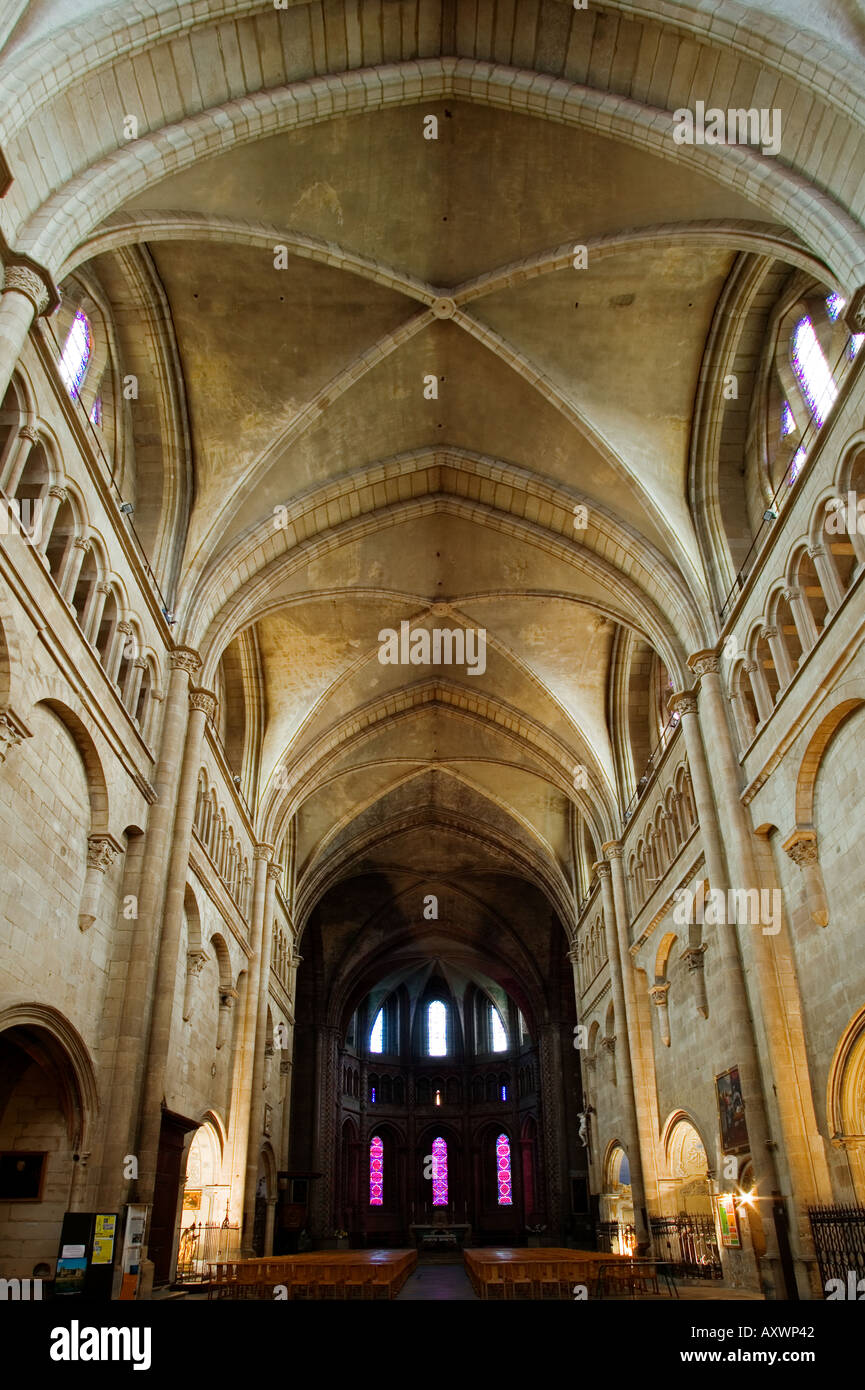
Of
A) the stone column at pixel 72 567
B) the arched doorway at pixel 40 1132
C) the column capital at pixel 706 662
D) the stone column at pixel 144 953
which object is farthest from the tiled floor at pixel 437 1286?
the stone column at pixel 72 567

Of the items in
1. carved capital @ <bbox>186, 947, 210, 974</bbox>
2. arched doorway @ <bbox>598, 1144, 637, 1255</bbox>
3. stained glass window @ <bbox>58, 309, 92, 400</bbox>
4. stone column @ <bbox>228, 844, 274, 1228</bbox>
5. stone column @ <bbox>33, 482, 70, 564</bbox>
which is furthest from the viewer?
arched doorway @ <bbox>598, 1144, 637, 1255</bbox>

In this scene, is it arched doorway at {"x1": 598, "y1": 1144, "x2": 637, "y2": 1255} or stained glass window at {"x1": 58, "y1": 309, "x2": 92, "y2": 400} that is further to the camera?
arched doorway at {"x1": 598, "y1": 1144, "x2": 637, "y2": 1255}

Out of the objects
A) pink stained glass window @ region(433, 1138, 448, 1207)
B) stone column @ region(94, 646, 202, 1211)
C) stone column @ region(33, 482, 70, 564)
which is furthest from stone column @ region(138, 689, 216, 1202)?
pink stained glass window @ region(433, 1138, 448, 1207)

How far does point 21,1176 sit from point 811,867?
1181cm

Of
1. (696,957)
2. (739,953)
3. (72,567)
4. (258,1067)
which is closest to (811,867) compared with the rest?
(739,953)

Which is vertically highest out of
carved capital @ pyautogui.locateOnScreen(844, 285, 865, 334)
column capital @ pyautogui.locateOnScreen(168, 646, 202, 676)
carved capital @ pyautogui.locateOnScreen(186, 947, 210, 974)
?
column capital @ pyautogui.locateOnScreen(168, 646, 202, 676)

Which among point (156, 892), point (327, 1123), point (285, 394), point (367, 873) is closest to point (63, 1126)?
point (156, 892)

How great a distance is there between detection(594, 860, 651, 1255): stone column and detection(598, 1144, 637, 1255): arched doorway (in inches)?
106

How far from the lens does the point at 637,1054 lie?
78.0ft

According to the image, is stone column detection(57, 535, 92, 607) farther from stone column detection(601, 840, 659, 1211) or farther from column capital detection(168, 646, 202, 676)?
stone column detection(601, 840, 659, 1211)

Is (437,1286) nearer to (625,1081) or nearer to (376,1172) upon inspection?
(625,1081)

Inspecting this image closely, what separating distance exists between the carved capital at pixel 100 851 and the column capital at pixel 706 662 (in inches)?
440

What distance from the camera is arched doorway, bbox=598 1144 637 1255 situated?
25969 millimetres
